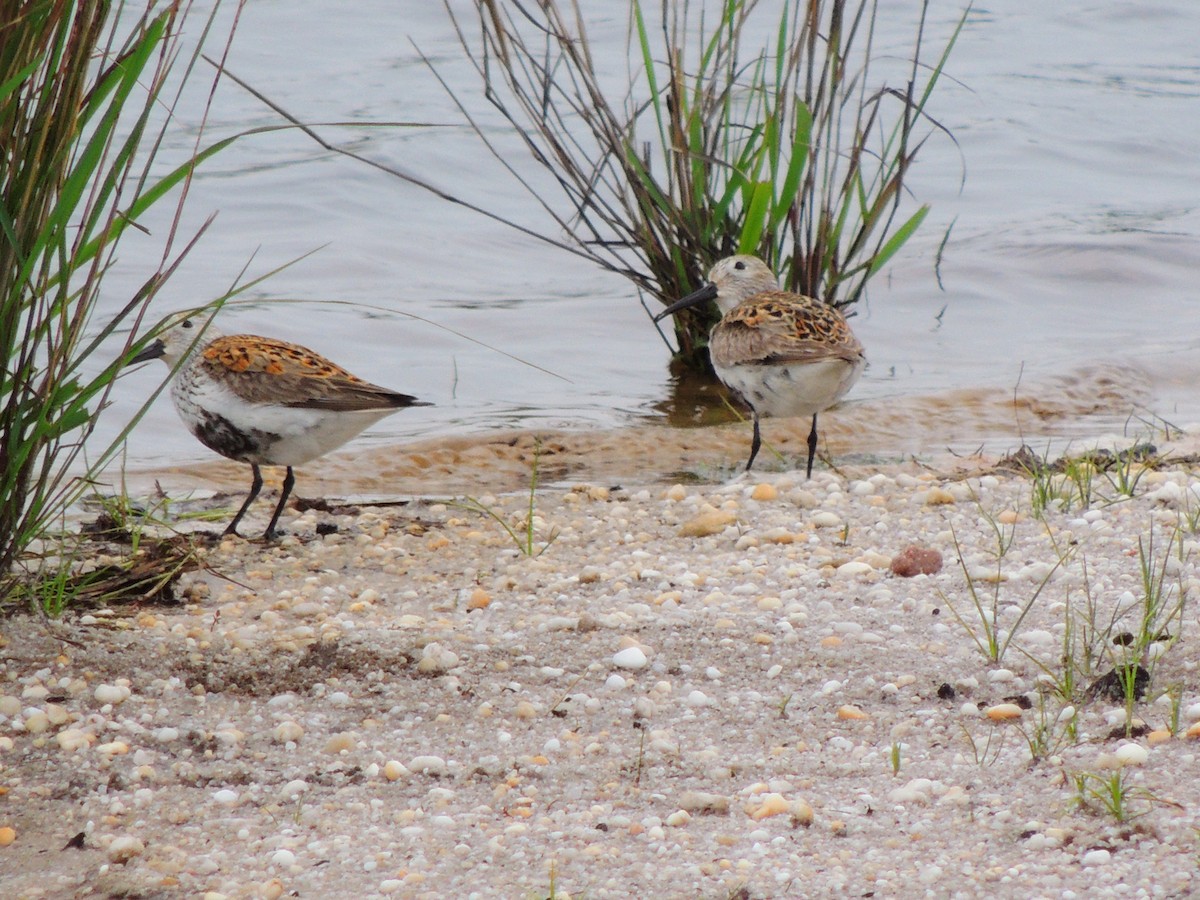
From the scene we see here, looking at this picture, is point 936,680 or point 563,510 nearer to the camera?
point 936,680

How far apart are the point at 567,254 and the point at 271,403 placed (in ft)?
20.8

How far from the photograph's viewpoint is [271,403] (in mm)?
6059

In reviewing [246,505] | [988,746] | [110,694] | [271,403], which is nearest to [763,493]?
[271,403]

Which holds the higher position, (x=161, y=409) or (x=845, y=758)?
(x=845, y=758)

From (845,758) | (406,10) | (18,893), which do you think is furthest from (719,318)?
(406,10)

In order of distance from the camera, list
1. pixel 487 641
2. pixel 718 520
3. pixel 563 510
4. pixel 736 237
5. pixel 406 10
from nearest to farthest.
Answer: pixel 487 641
pixel 718 520
pixel 563 510
pixel 736 237
pixel 406 10

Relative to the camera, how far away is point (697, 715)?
402 cm

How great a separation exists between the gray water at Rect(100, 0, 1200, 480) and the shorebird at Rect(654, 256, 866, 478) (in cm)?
134

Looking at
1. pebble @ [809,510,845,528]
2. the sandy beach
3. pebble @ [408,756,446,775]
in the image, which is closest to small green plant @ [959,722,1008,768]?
the sandy beach

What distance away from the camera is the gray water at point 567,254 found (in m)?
9.61

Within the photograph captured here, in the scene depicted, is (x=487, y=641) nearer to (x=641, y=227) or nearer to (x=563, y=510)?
(x=563, y=510)

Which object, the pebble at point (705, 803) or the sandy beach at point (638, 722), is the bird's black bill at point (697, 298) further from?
the pebble at point (705, 803)

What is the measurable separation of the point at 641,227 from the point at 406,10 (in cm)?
994

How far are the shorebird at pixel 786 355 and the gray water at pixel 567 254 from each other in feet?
4.40
